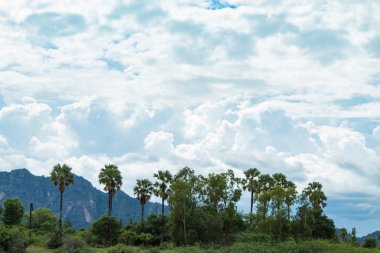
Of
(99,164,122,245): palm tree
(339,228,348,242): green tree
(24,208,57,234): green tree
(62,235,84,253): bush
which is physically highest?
(99,164,122,245): palm tree

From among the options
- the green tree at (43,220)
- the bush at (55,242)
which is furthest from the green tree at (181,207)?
the green tree at (43,220)

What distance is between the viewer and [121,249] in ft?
197

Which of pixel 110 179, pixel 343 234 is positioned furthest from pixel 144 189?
pixel 343 234

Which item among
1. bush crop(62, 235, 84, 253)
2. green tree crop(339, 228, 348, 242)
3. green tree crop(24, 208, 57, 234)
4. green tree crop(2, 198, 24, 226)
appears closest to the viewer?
bush crop(62, 235, 84, 253)

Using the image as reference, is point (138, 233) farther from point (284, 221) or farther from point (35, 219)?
point (35, 219)

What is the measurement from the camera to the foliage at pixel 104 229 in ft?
278

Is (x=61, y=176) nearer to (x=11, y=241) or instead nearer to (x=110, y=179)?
(x=110, y=179)

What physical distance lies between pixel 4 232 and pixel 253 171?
2058 inches

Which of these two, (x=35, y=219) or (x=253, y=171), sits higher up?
(x=253, y=171)

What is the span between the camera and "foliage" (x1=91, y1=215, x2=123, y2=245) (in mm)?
84875

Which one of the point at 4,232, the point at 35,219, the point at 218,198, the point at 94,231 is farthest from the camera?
the point at 35,219

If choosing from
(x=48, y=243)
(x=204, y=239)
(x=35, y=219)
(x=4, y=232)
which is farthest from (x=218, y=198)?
(x=35, y=219)

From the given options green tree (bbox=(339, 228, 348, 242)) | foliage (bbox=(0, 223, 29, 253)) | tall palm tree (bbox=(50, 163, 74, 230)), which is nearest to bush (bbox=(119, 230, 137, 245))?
tall palm tree (bbox=(50, 163, 74, 230))

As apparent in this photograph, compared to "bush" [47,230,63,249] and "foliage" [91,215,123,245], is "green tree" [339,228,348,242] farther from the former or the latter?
"bush" [47,230,63,249]
